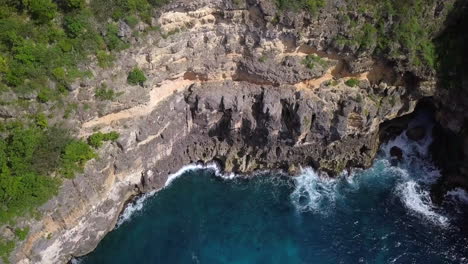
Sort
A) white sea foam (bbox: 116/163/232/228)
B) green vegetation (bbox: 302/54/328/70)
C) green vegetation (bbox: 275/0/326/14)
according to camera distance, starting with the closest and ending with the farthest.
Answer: green vegetation (bbox: 275/0/326/14) → green vegetation (bbox: 302/54/328/70) → white sea foam (bbox: 116/163/232/228)

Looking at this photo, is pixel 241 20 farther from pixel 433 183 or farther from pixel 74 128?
pixel 433 183

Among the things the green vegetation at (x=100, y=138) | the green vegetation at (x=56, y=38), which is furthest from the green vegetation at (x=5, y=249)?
the green vegetation at (x=56, y=38)

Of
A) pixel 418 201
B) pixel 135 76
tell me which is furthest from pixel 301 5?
pixel 418 201

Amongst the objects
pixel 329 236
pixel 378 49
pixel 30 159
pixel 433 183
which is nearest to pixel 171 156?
pixel 30 159

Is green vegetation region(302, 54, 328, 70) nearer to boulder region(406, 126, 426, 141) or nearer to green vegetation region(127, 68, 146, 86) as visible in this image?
boulder region(406, 126, 426, 141)

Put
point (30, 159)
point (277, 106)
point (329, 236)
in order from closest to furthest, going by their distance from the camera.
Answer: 1. point (30, 159)
2. point (329, 236)
3. point (277, 106)

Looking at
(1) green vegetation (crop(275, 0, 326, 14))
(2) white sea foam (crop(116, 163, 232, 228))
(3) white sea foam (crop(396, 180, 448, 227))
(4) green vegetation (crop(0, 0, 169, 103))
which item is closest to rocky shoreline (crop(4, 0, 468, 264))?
(2) white sea foam (crop(116, 163, 232, 228))

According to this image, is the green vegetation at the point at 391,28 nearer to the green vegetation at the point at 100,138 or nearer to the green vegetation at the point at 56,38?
the green vegetation at the point at 56,38
